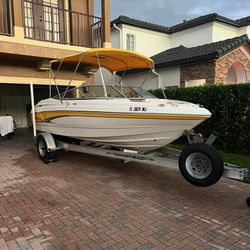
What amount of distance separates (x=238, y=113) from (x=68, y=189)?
522 cm

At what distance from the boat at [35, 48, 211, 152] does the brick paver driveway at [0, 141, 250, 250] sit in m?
0.89

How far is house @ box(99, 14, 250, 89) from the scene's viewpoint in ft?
38.6

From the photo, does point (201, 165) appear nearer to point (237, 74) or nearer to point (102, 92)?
point (102, 92)

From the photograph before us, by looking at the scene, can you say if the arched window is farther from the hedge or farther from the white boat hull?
the white boat hull

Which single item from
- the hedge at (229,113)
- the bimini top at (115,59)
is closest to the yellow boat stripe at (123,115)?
the bimini top at (115,59)

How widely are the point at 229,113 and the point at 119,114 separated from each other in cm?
422

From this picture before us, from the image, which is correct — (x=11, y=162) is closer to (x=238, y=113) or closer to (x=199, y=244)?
(x=199, y=244)

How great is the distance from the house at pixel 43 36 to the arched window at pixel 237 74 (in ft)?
22.4

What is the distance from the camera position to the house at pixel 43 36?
26.5ft

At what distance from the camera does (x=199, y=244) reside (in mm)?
3248

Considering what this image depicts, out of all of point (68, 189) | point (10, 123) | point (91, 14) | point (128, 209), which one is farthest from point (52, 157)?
point (91, 14)

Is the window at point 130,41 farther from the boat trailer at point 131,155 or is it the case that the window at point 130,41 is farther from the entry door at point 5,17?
the boat trailer at point 131,155

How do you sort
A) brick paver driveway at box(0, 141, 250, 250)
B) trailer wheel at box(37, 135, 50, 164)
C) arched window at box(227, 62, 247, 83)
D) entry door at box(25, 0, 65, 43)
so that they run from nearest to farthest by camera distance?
brick paver driveway at box(0, 141, 250, 250) → trailer wheel at box(37, 135, 50, 164) → entry door at box(25, 0, 65, 43) → arched window at box(227, 62, 247, 83)

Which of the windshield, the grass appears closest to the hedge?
the grass
